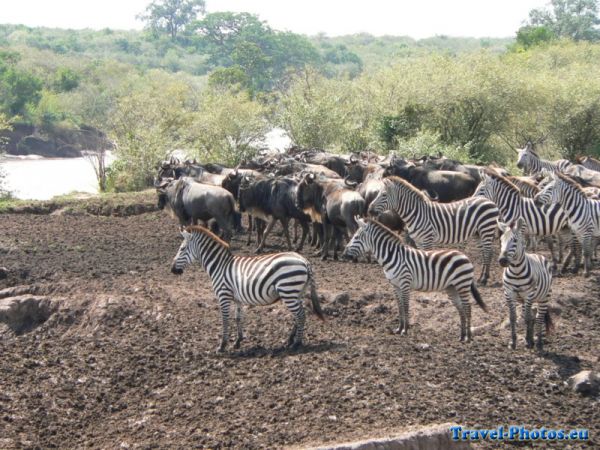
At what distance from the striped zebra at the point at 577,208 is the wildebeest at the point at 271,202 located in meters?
5.51

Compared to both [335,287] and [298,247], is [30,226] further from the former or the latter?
[335,287]

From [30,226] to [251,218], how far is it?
556 cm

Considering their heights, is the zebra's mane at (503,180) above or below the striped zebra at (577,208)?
above

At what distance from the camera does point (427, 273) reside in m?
12.4

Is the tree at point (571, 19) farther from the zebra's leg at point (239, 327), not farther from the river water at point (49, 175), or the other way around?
the zebra's leg at point (239, 327)

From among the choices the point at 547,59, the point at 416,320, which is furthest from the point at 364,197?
the point at 547,59

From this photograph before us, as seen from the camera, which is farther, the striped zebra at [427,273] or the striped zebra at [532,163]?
the striped zebra at [532,163]

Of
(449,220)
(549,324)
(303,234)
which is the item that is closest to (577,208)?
(449,220)

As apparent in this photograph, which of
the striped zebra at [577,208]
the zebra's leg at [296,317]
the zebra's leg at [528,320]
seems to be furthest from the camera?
the striped zebra at [577,208]

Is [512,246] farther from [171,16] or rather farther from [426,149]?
[171,16]

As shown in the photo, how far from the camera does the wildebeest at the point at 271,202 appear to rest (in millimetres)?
19703

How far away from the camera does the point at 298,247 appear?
65.3 ft

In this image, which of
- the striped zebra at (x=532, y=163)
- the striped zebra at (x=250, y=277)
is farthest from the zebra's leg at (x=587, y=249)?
the striped zebra at (x=532, y=163)

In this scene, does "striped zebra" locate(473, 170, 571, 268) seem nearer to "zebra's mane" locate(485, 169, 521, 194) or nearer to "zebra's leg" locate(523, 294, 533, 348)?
"zebra's mane" locate(485, 169, 521, 194)
